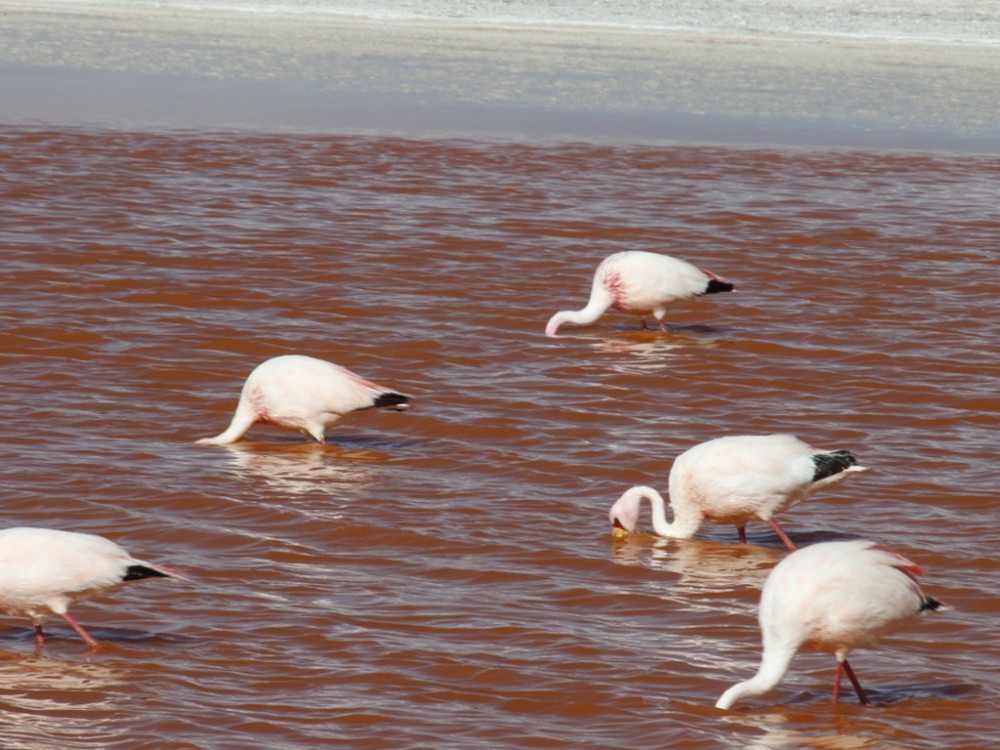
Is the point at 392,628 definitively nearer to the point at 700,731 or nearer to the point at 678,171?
the point at 700,731

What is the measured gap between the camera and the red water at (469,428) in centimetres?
578

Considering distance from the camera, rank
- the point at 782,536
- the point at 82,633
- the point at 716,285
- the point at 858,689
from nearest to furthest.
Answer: the point at 858,689 → the point at 82,633 → the point at 782,536 → the point at 716,285

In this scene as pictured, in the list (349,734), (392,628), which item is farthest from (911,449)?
(349,734)

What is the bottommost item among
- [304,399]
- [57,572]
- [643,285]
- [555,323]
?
[57,572]

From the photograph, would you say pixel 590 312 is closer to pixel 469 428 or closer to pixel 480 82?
pixel 469 428

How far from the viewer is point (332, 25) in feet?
84.8

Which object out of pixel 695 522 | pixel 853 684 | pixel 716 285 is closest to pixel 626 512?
pixel 695 522

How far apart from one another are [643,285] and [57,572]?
5.88 meters

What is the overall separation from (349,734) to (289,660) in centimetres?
64

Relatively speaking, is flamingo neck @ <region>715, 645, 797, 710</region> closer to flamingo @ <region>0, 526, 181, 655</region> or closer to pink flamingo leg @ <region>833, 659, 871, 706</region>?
pink flamingo leg @ <region>833, 659, 871, 706</region>

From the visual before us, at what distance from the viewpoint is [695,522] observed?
754cm

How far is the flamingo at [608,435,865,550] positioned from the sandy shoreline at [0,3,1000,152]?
10.1 meters

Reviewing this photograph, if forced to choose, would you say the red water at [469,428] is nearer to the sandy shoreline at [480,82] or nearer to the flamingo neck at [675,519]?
the flamingo neck at [675,519]

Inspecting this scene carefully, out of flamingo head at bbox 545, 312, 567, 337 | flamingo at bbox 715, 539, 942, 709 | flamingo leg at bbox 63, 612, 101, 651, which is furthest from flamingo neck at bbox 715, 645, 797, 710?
flamingo head at bbox 545, 312, 567, 337
